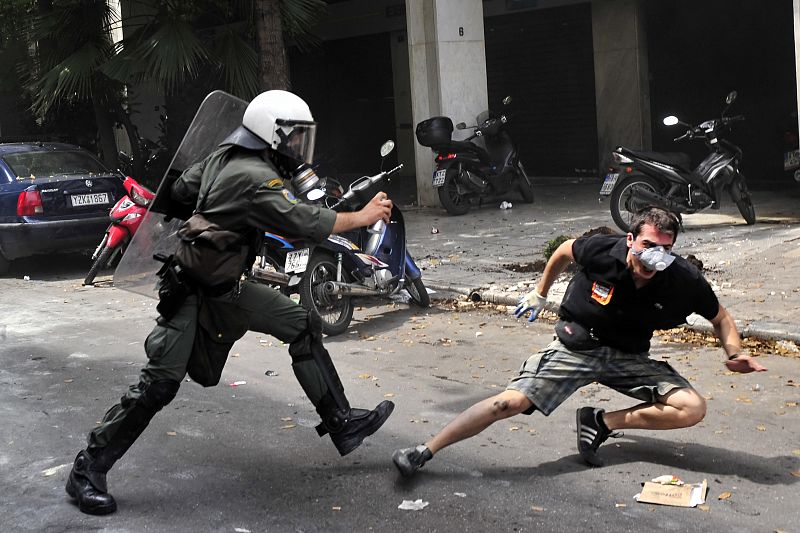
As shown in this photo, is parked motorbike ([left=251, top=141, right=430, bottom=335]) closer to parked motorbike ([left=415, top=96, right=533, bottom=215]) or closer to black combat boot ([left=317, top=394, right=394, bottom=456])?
black combat boot ([left=317, top=394, right=394, bottom=456])

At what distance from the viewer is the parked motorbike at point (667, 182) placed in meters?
11.9

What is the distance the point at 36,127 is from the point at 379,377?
1687 centimetres

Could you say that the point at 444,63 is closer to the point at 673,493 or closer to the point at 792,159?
the point at 792,159

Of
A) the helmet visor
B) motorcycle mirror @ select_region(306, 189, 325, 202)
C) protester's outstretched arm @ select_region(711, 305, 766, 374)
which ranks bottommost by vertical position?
protester's outstretched arm @ select_region(711, 305, 766, 374)

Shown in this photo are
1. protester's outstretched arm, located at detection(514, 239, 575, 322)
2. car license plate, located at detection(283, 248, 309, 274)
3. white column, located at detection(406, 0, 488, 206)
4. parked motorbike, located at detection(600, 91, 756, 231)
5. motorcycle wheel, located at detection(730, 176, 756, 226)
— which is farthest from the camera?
white column, located at detection(406, 0, 488, 206)

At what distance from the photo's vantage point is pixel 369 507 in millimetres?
4758

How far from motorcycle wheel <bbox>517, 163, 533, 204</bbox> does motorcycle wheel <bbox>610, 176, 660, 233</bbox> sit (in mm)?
3343

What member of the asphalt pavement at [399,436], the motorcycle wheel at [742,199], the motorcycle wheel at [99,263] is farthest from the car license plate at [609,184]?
the motorcycle wheel at [99,263]

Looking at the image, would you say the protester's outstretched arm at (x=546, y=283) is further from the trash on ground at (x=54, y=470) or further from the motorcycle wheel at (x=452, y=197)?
the motorcycle wheel at (x=452, y=197)

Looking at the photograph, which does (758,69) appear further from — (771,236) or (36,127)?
(36,127)

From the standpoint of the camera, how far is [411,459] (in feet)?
16.4

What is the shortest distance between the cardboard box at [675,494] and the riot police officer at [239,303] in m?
1.25

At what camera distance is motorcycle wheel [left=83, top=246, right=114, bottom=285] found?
38.2ft

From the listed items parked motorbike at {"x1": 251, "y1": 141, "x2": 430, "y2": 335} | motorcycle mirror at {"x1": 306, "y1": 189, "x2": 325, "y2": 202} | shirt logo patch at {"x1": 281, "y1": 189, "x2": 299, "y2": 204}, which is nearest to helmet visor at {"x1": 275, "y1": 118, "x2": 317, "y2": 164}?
shirt logo patch at {"x1": 281, "y1": 189, "x2": 299, "y2": 204}
